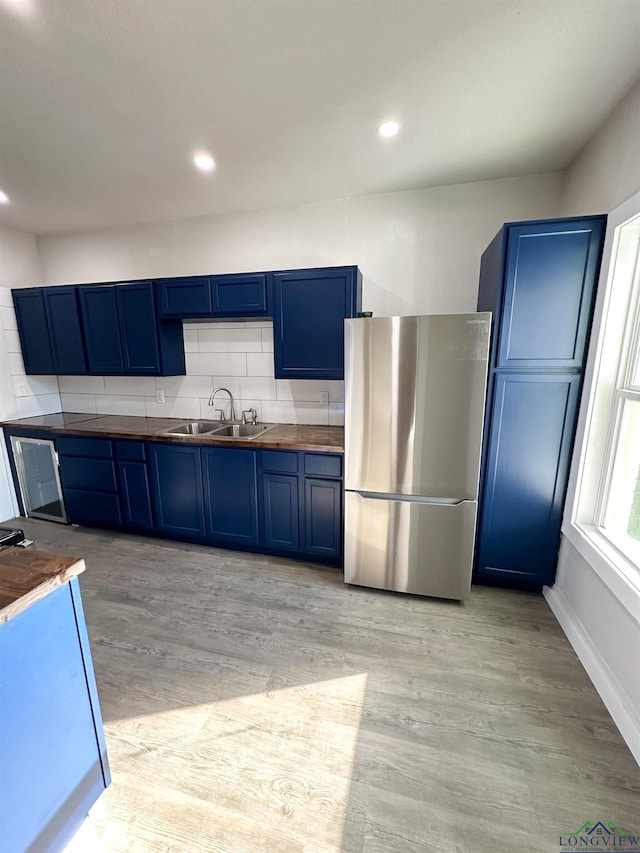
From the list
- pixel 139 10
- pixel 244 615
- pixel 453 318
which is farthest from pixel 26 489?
pixel 453 318

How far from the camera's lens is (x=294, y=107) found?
66.8 inches

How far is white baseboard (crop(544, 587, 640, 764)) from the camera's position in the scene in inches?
55.3

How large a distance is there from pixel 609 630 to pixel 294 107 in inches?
112

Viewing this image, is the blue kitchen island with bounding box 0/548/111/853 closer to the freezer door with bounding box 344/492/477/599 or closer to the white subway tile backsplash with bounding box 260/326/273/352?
the freezer door with bounding box 344/492/477/599

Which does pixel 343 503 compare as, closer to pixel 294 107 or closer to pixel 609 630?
pixel 609 630

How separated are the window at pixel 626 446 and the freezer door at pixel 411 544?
672 mm

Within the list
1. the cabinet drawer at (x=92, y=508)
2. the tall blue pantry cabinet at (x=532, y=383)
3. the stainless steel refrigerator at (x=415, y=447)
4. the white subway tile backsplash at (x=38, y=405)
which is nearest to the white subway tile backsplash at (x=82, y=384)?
the white subway tile backsplash at (x=38, y=405)

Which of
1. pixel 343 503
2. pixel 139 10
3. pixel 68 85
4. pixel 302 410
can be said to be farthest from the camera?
pixel 302 410

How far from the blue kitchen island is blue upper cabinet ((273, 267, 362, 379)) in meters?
1.90

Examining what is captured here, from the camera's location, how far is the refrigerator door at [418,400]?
6.44 feet

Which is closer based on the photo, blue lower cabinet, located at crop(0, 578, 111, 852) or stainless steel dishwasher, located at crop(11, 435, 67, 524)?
blue lower cabinet, located at crop(0, 578, 111, 852)

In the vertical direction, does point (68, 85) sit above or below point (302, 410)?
above

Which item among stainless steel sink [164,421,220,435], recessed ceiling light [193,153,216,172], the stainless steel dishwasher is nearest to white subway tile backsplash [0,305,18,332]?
the stainless steel dishwasher

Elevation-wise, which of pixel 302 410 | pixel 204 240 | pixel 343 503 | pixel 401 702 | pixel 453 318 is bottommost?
pixel 401 702
